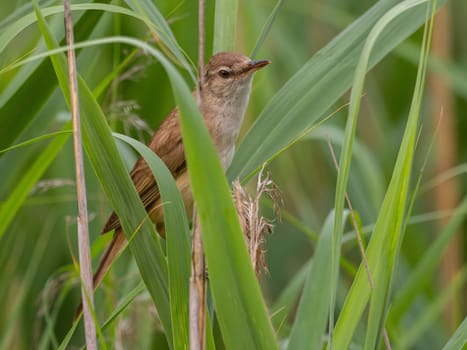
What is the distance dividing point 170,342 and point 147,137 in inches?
62.8

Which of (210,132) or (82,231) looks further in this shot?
(210,132)

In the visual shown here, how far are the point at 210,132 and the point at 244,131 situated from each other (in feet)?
4.71

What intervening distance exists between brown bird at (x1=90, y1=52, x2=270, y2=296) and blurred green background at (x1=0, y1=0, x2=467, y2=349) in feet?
0.21

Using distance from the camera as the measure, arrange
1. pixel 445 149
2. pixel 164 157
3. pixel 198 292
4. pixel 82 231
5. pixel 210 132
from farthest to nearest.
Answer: pixel 445 149 < pixel 164 157 < pixel 210 132 < pixel 82 231 < pixel 198 292

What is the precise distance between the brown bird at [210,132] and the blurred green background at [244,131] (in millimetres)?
63

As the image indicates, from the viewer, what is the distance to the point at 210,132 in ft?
8.07

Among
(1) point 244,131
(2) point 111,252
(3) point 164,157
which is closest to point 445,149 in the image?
(1) point 244,131

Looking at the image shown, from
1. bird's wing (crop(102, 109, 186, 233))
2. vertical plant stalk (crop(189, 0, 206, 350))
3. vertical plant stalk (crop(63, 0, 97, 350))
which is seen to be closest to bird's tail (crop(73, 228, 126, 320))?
bird's wing (crop(102, 109, 186, 233))

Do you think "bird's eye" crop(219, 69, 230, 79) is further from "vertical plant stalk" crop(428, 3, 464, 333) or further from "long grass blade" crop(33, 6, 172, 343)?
"vertical plant stalk" crop(428, 3, 464, 333)

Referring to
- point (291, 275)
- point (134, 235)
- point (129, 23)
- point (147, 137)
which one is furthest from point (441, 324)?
point (134, 235)

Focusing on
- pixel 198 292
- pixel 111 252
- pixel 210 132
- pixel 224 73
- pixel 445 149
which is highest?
pixel 445 149

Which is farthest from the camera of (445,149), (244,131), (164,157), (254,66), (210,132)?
(445,149)

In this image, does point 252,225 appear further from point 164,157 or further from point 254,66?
point 164,157

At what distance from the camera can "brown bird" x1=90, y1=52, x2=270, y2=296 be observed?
237 centimetres
